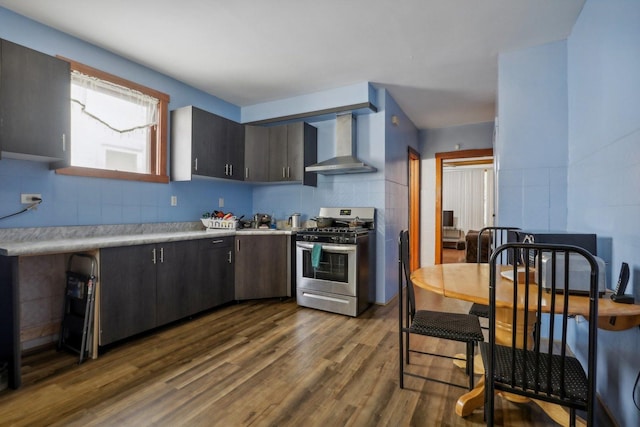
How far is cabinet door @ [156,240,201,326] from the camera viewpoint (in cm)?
270

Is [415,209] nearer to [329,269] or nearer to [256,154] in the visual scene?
[329,269]

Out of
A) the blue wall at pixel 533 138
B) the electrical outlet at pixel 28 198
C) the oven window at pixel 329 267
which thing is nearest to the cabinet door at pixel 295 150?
the oven window at pixel 329 267

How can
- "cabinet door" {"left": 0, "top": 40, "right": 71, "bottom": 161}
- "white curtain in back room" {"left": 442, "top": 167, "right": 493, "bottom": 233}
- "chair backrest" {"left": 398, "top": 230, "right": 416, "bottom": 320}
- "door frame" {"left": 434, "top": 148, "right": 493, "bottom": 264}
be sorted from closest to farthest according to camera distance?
"chair backrest" {"left": 398, "top": 230, "right": 416, "bottom": 320} < "cabinet door" {"left": 0, "top": 40, "right": 71, "bottom": 161} < "door frame" {"left": 434, "top": 148, "right": 493, "bottom": 264} < "white curtain in back room" {"left": 442, "top": 167, "right": 493, "bottom": 233}

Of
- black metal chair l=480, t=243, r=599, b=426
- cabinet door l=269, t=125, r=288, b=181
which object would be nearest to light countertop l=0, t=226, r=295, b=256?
cabinet door l=269, t=125, r=288, b=181

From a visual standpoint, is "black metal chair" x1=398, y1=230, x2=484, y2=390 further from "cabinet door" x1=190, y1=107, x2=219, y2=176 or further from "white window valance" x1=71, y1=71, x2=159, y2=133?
"white window valance" x1=71, y1=71, x2=159, y2=133

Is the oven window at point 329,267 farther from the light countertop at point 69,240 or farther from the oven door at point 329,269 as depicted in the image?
the light countertop at point 69,240

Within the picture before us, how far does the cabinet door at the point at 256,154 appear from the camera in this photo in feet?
13.3

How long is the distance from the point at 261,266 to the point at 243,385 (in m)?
1.78

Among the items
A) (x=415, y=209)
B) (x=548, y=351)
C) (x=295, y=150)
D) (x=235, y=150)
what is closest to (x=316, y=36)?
(x=295, y=150)

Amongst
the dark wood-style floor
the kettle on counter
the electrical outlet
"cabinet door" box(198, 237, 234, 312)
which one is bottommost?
the dark wood-style floor

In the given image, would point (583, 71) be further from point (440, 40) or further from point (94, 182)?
point (94, 182)

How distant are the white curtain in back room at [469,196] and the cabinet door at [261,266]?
7253 millimetres

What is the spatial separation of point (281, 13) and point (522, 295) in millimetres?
2404

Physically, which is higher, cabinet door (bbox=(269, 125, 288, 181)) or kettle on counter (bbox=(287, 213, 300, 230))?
cabinet door (bbox=(269, 125, 288, 181))
